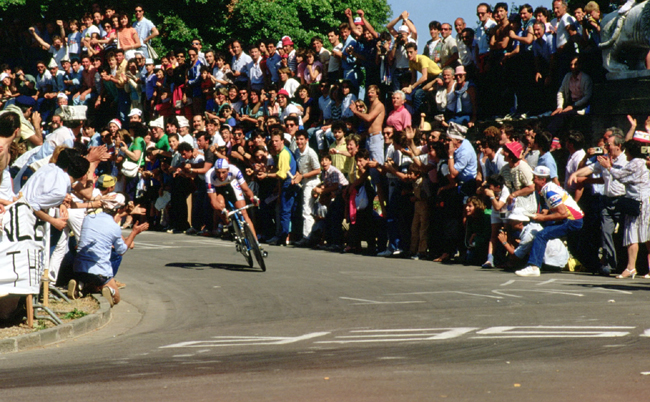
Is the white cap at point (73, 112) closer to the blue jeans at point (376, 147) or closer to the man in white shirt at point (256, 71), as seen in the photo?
the man in white shirt at point (256, 71)

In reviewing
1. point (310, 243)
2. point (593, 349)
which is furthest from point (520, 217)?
point (593, 349)

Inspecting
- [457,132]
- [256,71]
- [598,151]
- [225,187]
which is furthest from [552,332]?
[256,71]

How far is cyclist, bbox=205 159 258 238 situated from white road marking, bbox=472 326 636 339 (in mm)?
6711

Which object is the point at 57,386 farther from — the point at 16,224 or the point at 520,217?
the point at 520,217

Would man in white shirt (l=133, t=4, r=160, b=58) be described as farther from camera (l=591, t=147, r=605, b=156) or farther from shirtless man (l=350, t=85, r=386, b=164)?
camera (l=591, t=147, r=605, b=156)

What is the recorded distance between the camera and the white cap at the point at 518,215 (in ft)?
47.3

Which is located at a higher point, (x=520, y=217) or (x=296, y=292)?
(x=520, y=217)

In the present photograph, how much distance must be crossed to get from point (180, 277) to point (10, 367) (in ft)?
22.0

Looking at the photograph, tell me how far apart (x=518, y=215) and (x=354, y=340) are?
636 centimetres

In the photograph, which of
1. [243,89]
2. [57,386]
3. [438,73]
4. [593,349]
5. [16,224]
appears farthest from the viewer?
[243,89]

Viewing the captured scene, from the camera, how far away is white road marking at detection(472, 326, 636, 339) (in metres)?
8.70

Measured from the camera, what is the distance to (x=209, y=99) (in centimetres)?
2347

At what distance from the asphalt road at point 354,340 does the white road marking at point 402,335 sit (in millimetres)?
21

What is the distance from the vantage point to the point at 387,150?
17344 mm
